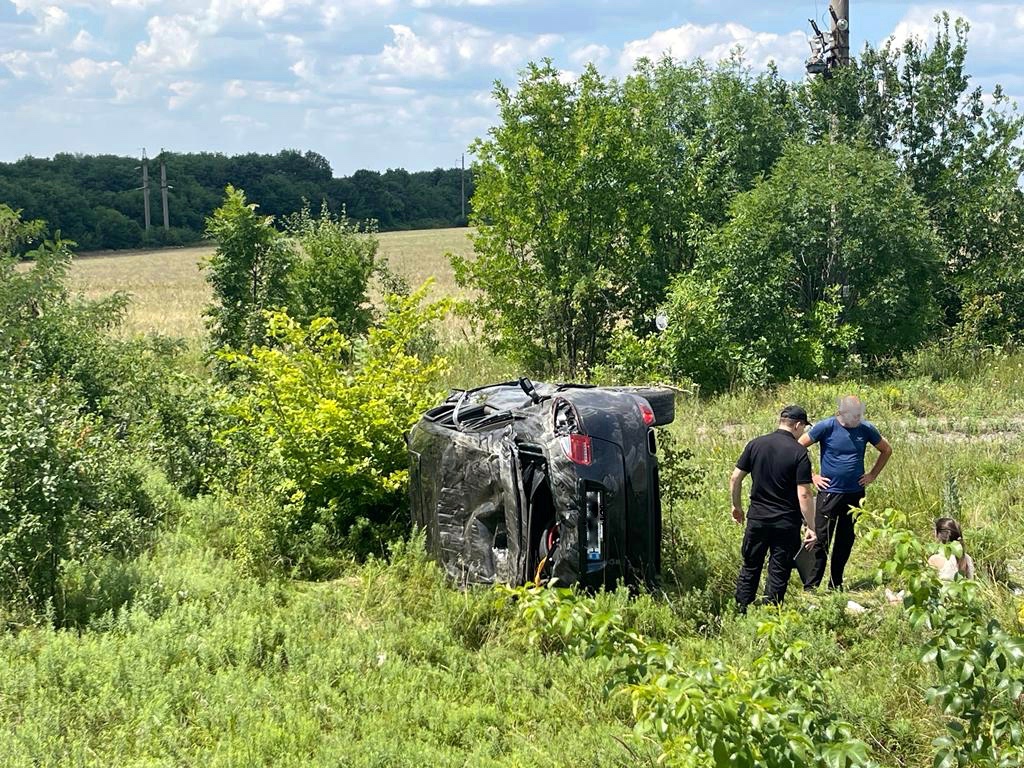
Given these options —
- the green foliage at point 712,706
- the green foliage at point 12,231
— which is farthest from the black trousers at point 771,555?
the green foliage at point 12,231

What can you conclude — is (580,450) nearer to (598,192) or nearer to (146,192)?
(598,192)

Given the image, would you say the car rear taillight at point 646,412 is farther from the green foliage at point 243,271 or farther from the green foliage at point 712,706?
the green foliage at point 243,271

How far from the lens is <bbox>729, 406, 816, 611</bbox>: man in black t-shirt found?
22.0 ft

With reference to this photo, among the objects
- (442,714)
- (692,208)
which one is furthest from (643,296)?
(442,714)

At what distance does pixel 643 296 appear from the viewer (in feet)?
63.1

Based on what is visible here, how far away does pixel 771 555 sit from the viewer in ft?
22.7

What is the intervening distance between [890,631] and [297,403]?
5671 millimetres

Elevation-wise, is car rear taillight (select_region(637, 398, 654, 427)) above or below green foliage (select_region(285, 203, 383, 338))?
below

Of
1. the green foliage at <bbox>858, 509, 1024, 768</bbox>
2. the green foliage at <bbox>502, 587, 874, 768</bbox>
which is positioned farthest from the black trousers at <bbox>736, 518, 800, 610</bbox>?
the green foliage at <bbox>858, 509, 1024, 768</bbox>

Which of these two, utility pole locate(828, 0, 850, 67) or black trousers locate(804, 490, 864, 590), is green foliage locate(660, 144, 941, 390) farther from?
black trousers locate(804, 490, 864, 590)

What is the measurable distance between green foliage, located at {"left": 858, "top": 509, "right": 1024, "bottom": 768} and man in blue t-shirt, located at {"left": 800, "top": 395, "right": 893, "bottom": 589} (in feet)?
12.9

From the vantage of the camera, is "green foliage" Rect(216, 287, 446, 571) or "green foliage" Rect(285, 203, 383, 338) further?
"green foliage" Rect(285, 203, 383, 338)

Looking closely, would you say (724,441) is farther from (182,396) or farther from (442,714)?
(442,714)

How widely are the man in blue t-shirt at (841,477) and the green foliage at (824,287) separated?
929 centimetres
